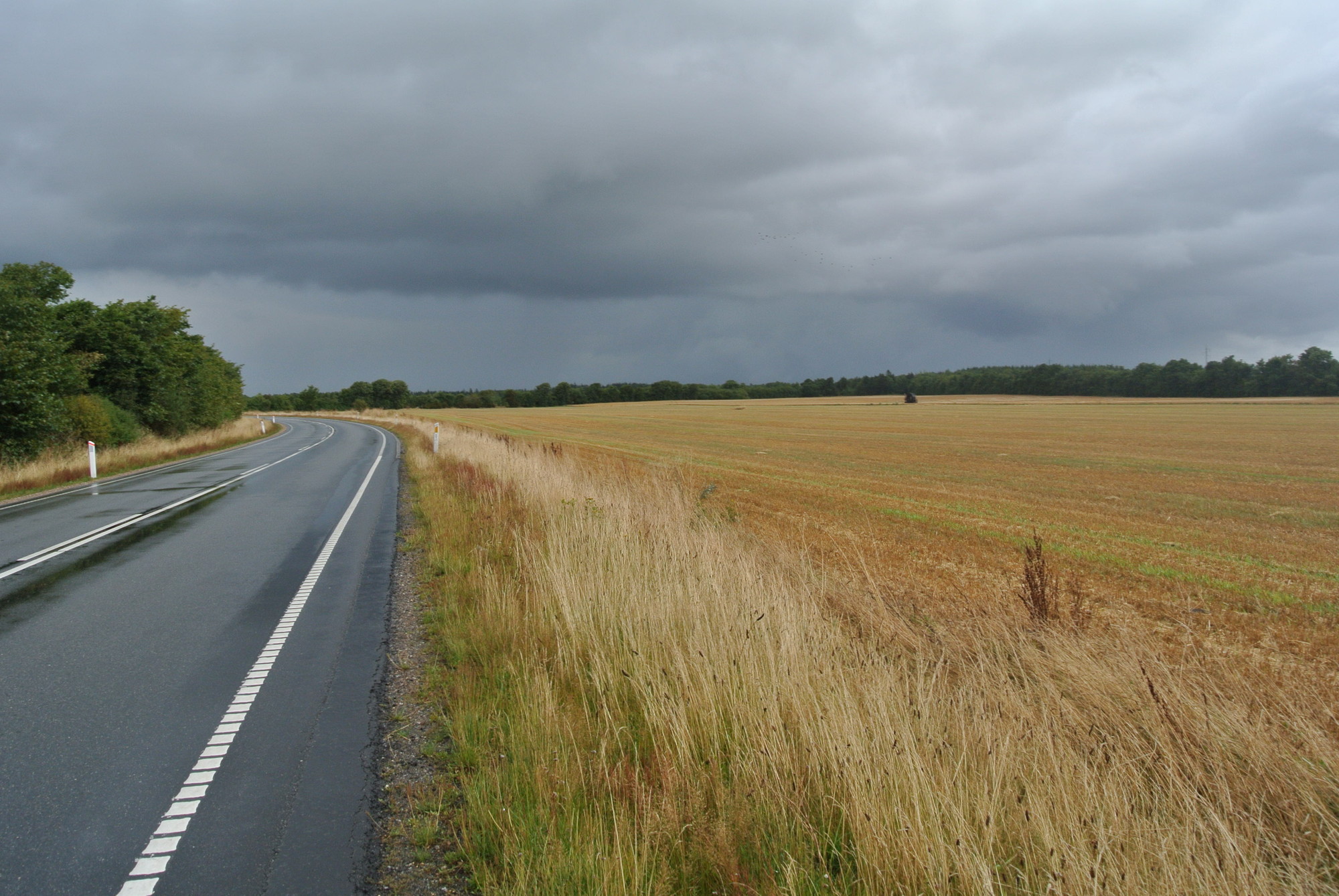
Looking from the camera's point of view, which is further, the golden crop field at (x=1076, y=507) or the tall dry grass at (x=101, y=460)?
the tall dry grass at (x=101, y=460)

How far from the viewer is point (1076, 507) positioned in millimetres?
15461

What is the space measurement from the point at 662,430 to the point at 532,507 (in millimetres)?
39953

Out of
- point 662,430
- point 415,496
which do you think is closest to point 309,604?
point 415,496

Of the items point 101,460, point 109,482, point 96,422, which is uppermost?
point 96,422

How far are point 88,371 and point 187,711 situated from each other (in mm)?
32397

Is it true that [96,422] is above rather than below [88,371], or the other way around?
below

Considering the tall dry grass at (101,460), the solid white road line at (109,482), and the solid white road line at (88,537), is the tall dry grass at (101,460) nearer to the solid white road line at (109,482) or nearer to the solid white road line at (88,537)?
the solid white road line at (109,482)

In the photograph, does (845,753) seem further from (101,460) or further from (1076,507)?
(101,460)

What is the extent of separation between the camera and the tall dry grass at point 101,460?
60.8ft

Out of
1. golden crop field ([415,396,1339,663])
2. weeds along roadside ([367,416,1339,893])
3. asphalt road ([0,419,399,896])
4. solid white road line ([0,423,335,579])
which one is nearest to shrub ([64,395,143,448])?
solid white road line ([0,423,335,579])

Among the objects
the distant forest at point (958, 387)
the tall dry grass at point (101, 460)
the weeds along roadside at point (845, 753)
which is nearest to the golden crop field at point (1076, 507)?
the weeds along roadside at point (845, 753)

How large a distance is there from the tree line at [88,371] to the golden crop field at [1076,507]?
19270mm

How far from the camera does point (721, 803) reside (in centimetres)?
333

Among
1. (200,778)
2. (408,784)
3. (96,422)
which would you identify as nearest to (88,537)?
(200,778)
